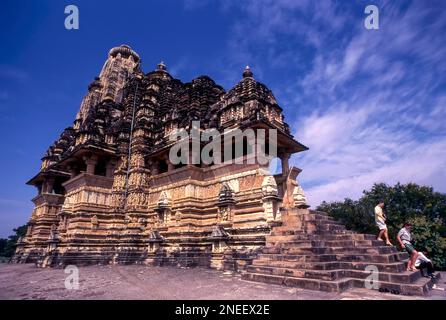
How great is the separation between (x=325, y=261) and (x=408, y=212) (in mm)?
34180

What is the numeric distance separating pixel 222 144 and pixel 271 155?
9.72ft

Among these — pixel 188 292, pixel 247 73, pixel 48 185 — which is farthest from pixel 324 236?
pixel 48 185

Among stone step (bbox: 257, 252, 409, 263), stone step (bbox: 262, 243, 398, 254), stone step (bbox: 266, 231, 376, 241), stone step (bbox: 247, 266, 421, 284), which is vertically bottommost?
stone step (bbox: 247, 266, 421, 284)

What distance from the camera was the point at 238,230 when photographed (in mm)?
12602

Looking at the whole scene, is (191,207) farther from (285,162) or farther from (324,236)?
(324,236)

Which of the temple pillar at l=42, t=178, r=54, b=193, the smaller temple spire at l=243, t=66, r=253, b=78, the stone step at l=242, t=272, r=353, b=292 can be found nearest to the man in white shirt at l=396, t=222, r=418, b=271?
the stone step at l=242, t=272, r=353, b=292

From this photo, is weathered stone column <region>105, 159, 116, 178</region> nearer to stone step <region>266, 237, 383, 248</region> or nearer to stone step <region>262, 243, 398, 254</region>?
stone step <region>266, 237, 383, 248</region>

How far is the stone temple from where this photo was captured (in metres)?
8.53

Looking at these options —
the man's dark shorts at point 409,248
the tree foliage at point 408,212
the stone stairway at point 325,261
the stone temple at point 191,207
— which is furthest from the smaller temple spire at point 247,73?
A: the tree foliage at point 408,212

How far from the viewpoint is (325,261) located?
8133 millimetres

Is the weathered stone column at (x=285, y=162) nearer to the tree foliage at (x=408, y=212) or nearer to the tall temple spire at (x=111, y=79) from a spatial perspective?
the tall temple spire at (x=111, y=79)

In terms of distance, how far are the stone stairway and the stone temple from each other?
3cm

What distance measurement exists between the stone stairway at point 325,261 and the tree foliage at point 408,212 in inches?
873

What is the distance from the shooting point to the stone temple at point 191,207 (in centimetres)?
853
